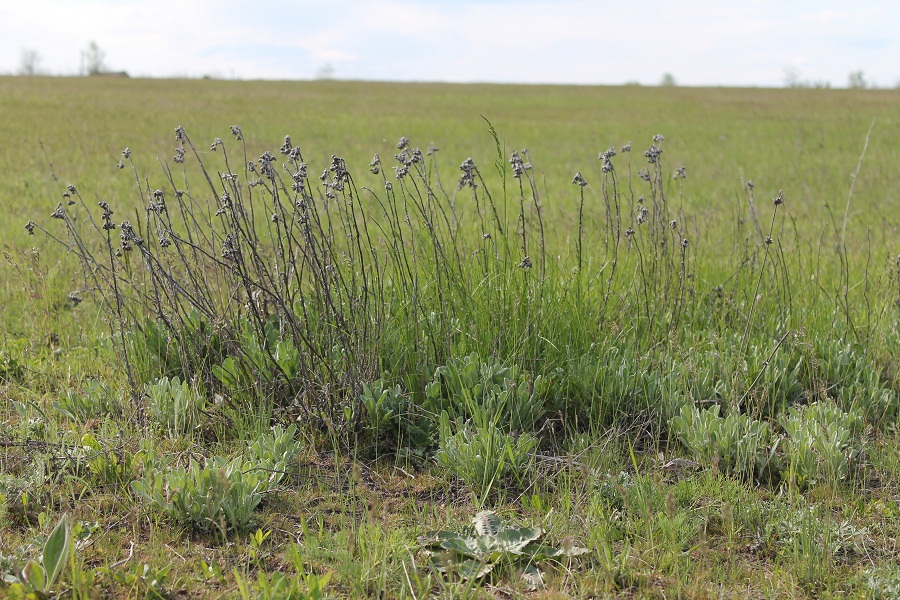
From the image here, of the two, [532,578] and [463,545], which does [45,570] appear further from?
[532,578]

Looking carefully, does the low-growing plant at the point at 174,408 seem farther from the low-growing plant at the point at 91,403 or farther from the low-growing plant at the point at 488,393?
the low-growing plant at the point at 488,393

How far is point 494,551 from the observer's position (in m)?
2.43

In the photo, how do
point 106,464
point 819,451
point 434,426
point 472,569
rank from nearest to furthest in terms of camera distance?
point 472,569, point 106,464, point 819,451, point 434,426

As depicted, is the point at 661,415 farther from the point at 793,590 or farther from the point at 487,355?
the point at 793,590

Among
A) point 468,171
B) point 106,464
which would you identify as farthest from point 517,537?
point 468,171

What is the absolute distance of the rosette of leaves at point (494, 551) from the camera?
2.37m

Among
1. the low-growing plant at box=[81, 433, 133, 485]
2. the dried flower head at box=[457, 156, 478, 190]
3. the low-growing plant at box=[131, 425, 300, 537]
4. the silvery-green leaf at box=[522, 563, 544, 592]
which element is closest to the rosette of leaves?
the silvery-green leaf at box=[522, 563, 544, 592]

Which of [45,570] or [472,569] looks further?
[472,569]

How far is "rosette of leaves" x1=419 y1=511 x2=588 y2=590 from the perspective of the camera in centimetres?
237

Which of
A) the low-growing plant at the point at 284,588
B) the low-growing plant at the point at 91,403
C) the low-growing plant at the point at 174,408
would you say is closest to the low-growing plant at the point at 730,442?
the low-growing plant at the point at 284,588

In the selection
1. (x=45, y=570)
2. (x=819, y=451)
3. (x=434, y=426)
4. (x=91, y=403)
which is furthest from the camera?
(x=91, y=403)

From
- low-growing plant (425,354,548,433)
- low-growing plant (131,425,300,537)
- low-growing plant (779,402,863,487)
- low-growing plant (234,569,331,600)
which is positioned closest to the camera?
low-growing plant (234,569,331,600)

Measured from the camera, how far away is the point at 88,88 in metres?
28.9

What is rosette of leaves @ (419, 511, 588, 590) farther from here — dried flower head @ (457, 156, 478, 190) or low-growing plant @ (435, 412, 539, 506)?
dried flower head @ (457, 156, 478, 190)
